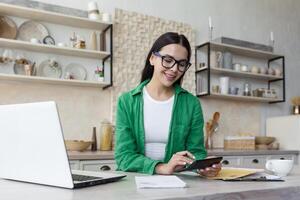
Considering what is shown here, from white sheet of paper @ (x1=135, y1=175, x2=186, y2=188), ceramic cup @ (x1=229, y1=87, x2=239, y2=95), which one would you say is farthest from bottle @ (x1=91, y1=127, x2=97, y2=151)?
white sheet of paper @ (x1=135, y1=175, x2=186, y2=188)

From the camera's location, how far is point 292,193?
1063 millimetres

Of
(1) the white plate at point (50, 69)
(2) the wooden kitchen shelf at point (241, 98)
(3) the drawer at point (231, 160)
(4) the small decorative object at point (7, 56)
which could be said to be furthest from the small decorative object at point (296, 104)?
(4) the small decorative object at point (7, 56)

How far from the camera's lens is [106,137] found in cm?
306

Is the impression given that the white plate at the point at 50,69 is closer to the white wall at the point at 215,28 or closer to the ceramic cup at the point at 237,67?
the white wall at the point at 215,28

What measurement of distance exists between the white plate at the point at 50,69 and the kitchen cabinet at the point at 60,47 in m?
0.08

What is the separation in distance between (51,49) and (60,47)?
0.32 feet

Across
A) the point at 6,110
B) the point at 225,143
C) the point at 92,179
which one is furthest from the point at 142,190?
the point at 225,143

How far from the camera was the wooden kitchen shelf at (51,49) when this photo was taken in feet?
9.01

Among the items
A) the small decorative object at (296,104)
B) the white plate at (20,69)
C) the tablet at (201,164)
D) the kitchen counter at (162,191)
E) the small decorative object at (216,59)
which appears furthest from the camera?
the small decorative object at (296,104)

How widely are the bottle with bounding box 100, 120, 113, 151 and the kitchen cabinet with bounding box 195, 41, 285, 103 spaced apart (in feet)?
3.70

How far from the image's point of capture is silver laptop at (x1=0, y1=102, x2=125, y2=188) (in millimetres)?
867

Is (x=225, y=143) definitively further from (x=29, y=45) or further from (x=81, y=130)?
(x=29, y=45)

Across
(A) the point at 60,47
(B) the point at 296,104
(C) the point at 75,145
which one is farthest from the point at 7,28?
(B) the point at 296,104

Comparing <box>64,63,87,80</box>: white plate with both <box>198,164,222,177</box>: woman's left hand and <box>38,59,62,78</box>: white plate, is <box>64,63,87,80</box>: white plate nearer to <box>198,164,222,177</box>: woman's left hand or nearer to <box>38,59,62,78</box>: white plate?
<box>38,59,62,78</box>: white plate
